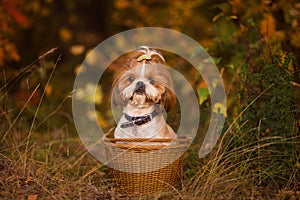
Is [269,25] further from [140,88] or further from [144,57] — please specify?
[140,88]

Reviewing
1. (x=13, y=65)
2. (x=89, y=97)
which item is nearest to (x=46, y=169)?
(x=89, y=97)

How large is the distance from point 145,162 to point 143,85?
1.63ft

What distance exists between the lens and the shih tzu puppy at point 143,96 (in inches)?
128

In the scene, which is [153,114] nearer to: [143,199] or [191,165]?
[143,199]

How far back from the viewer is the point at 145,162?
3227 millimetres

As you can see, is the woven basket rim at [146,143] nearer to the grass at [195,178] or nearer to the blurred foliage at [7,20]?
the grass at [195,178]

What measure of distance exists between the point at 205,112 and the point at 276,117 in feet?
3.29

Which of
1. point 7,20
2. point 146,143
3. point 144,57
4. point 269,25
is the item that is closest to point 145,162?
point 146,143

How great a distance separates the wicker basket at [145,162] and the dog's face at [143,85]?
0.28 m

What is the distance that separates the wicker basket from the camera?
3.18 metres

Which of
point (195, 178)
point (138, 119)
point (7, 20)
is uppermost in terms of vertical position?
point (7, 20)

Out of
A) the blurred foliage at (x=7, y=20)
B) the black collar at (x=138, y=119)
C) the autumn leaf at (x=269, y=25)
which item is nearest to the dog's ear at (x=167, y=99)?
the black collar at (x=138, y=119)

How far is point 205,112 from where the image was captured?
4.46 metres

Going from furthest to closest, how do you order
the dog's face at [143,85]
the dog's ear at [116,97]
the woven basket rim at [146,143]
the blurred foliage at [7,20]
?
the blurred foliage at [7,20], the dog's ear at [116,97], the dog's face at [143,85], the woven basket rim at [146,143]
